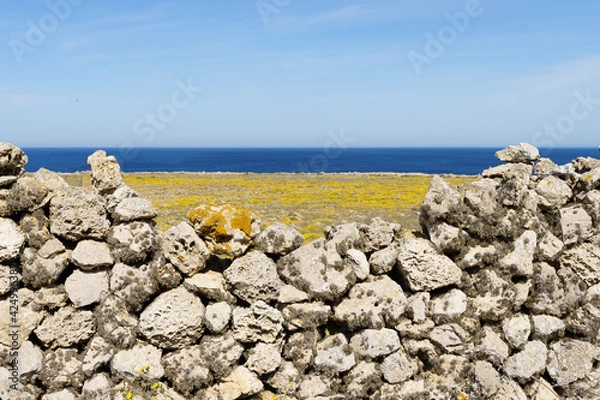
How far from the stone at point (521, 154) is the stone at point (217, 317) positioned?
244 inches

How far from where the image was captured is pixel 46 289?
6.10 metres

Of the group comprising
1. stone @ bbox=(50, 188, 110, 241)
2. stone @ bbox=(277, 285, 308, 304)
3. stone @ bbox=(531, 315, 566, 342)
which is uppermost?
stone @ bbox=(50, 188, 110, 241)

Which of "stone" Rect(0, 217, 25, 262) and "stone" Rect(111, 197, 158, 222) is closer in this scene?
"stone" Rect(0, 217, 25, 262)

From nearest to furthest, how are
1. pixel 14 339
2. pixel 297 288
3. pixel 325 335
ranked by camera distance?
pixel 14 339, pixel 297 288, pixel 325 335

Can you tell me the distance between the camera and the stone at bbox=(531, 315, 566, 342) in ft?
23.4

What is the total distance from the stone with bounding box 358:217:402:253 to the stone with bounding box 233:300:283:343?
1.81 m

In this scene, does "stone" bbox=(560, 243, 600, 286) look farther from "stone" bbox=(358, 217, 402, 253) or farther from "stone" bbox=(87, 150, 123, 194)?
"stone" bbox=(87, 150, 123, 194)

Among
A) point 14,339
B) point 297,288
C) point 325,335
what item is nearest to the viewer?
point 14,339

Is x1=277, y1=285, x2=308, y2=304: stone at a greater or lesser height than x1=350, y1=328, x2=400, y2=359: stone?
greater

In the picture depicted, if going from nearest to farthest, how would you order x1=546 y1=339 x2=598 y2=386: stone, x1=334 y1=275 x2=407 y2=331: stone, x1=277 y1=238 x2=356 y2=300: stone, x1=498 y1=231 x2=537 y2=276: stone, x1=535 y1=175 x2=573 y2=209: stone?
x1=277 y1=238 x2=356 y2=300: stone → x1=334 y1=275 x2=407 y2=331: stone → x1=498 y1=231 x2=537 y2=276: stone → x1=546 y1=339 x2=598 y2=386: stone → x1=535 y1=175 x2=573 y2=209: stone

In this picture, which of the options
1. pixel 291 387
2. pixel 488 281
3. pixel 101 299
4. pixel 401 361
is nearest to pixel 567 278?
pixel 488 281

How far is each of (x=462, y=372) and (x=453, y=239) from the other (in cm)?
212

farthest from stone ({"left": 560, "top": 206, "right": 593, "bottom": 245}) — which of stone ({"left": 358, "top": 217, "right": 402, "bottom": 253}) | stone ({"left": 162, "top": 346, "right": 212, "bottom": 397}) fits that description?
stone ({"left": 162, "top": 346, "right": 212, "bottom": 397})

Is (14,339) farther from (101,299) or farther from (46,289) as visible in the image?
(101,299)
